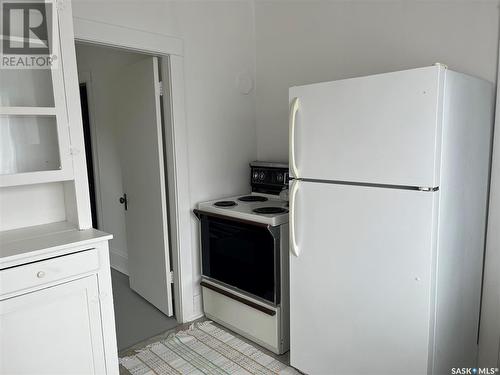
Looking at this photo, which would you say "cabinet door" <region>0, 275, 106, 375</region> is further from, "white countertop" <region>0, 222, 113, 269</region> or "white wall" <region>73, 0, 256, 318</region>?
"white wall" <region>73, 0, 256, 318</region>

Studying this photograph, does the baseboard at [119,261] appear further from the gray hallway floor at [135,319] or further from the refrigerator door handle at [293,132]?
the refrigerator door handle at [293,132]

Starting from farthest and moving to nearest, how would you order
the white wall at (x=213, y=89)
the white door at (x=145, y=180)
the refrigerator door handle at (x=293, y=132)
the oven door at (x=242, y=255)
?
the white door at (x=145, y=180) < the white wall at (x=213, y=89) < the oven door at (x=242, y=255) < the refrigerator door handle at (x=293, y=132)

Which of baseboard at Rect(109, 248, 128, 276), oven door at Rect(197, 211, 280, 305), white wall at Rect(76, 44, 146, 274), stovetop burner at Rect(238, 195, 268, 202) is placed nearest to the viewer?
oven door at Rect(197, 211, 280, 305)

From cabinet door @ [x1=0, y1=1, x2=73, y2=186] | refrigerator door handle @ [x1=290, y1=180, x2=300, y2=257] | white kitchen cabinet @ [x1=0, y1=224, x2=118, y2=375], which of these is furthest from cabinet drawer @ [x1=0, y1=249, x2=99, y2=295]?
refrigerator door handle @ [x1=290, y1=180, x2=300, y2=257]

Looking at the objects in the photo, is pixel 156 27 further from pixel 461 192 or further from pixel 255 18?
pixel 461 192

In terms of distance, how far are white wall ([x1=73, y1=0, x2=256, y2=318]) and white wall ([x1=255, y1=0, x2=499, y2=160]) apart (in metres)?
0.14

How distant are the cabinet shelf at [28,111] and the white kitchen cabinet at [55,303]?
0.58 metres

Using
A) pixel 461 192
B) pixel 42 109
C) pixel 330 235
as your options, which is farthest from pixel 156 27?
pixel 461 192

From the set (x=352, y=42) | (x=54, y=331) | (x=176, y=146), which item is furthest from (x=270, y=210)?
(x=54, y=331)

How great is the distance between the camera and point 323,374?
2043 mm

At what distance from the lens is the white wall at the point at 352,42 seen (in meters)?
2.01

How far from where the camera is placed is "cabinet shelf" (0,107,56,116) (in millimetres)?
1663

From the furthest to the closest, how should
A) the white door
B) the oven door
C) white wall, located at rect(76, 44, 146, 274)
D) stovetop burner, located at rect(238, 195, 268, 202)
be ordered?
white wall, located at rect(76, 44, 146, 274)
stovetop burner, located at rect(238, 195, 268, 202)
the white door
the oven door

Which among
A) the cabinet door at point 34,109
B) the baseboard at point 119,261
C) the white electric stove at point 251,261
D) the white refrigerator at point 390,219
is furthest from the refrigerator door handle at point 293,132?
the baseboard at point 119,261
